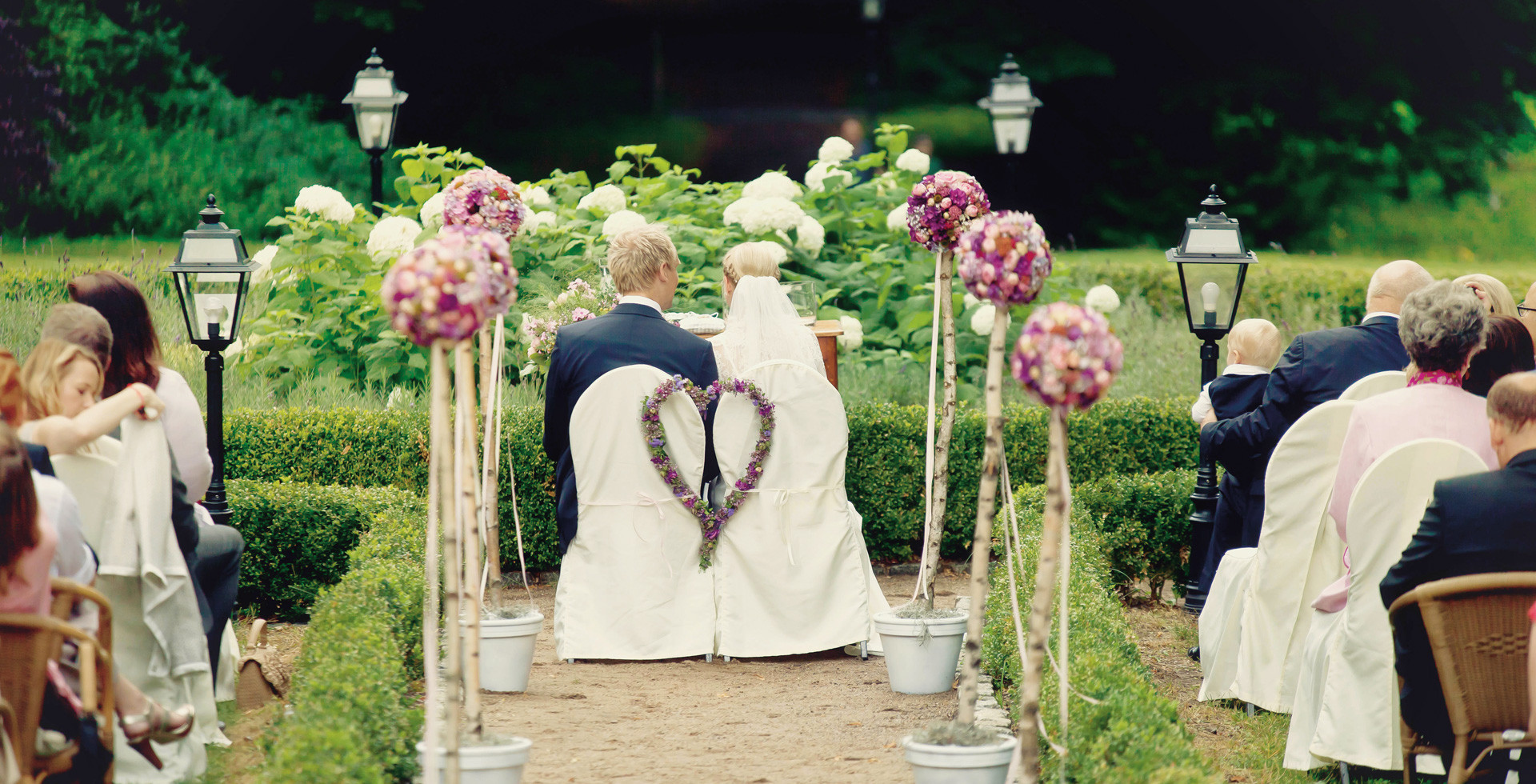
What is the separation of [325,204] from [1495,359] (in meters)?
6.92

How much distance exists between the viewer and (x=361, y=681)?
11.8 feet

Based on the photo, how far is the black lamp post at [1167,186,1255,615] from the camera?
237 inches

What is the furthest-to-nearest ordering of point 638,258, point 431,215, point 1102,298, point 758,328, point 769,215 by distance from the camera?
point 1102,298
point 769,215
point 431,215
point 758,328
point 638,258

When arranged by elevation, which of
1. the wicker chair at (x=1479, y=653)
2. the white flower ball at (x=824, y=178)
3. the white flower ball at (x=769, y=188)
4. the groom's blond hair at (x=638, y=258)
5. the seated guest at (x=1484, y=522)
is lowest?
the wicker chair at (x=1479, y=653)

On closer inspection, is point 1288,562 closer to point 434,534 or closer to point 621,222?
point 434,534

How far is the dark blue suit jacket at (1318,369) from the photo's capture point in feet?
15.9

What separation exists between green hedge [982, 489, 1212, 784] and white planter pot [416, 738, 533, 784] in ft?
4.38

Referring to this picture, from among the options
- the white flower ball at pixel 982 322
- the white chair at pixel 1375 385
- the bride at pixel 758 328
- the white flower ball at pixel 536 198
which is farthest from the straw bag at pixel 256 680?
the white flower ball at pixel 982 322

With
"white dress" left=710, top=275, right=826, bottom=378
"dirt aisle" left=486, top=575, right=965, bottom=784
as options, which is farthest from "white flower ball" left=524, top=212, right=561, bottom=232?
"dirt aisle" left=486, top=575, right=965, bottom=784

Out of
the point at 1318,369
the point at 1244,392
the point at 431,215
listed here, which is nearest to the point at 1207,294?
the point at 1244,392

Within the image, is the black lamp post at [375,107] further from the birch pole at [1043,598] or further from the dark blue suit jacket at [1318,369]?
the birch pole at [1043,598]

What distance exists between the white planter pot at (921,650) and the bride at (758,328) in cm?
125

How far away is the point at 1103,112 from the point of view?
15.8m

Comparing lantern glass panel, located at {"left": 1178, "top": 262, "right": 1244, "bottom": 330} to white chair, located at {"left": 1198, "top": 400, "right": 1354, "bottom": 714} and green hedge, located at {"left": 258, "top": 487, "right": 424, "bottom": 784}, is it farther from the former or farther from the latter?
green hedge, located at {"left": 258, "top": 487, "right": 424, "bottom": 784}
